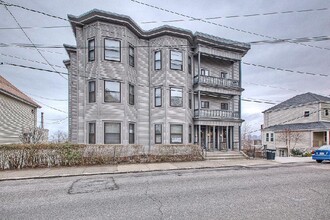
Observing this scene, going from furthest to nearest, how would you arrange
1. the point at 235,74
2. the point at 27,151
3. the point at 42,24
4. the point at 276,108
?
the point at 276,108, the point at 235,74, the point at 42,24, the point at 27,151

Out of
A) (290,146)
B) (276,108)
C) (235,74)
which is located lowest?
(290,146)

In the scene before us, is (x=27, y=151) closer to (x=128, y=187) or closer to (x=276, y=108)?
(x=128, y=187)

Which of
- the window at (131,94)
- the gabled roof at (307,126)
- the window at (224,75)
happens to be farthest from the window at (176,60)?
the gabled roof at (307,126)

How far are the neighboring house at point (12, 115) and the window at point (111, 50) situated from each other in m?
10.1

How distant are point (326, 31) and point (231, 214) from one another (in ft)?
47.9

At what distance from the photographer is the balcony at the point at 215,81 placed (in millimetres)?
17994

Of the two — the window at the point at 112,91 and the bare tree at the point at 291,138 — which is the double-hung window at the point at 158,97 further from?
the bare tree at the point at 291,138

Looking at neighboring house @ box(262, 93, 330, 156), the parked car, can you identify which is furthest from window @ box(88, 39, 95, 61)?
neighboring house @ box(262, 93, 330, 156)

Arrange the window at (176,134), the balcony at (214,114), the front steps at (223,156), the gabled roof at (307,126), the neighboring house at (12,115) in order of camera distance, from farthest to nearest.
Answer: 1. the gabled roof at (307,126)
2. the balcony at (214,114)
3. the neighboring house at (12,115)
4. the window at (176,134)
5. the front steps at (223,156)

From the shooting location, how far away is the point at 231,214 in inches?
179

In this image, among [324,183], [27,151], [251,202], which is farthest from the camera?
[27,151]

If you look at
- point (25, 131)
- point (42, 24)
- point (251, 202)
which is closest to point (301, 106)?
point (251, 202)

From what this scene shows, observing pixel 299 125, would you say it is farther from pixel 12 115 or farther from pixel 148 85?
pixel 12 115

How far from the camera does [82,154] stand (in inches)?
453
